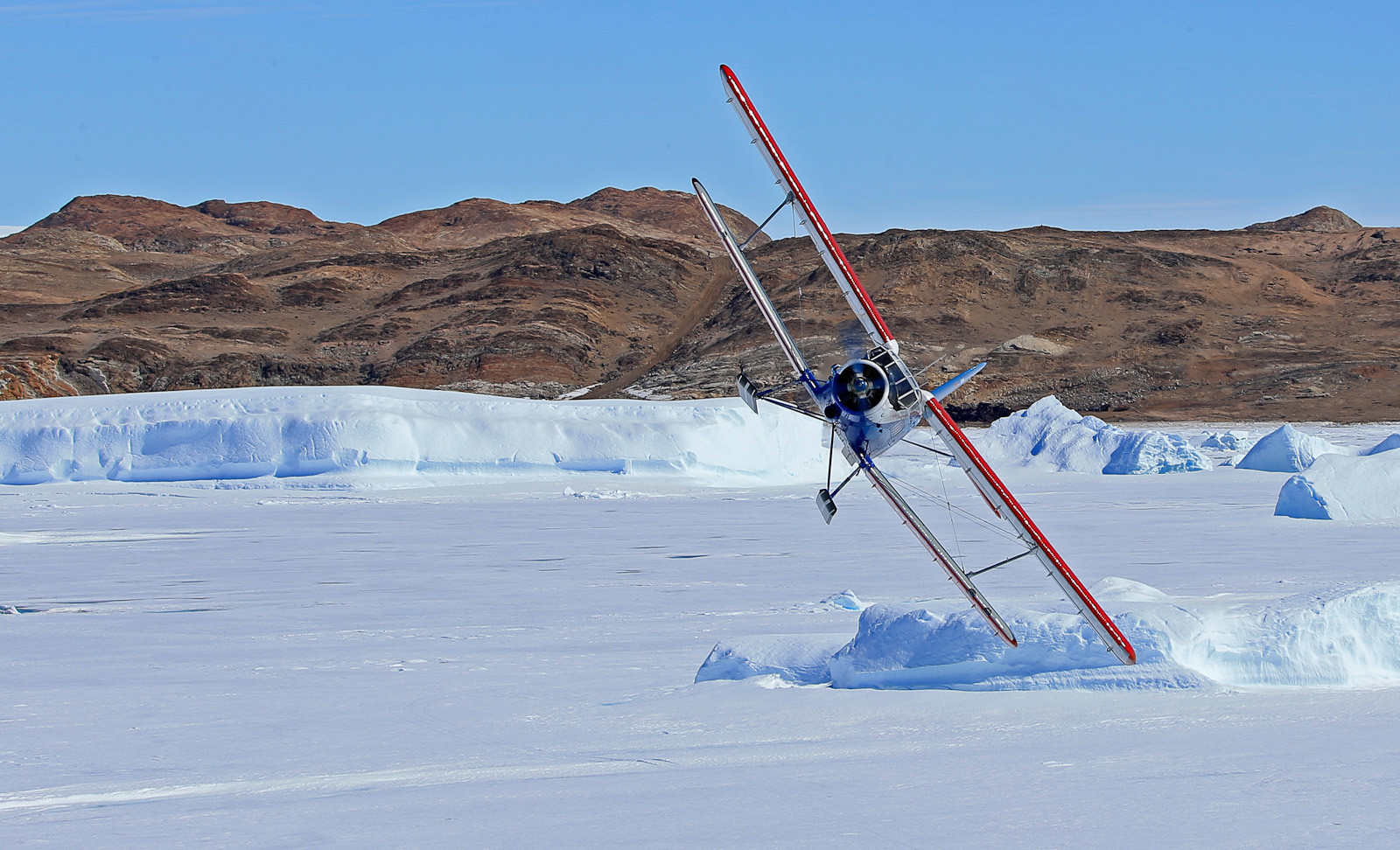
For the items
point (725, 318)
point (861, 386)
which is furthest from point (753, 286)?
point (725, 318)

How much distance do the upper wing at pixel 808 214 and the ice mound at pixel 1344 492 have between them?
57.1 feet

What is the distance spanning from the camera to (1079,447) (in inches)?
1620

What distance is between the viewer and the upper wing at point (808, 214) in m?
10.5

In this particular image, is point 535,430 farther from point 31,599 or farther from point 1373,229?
point 1373,229

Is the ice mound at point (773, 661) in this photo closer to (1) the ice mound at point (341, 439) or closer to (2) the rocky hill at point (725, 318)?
(1) the ice mound at point (341, 439)

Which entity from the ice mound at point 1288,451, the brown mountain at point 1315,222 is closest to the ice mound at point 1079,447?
the ice mound at point 1288,451

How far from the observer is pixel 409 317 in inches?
4579

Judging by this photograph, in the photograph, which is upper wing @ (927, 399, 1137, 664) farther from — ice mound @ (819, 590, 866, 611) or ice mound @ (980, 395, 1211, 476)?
ice mound @ (980, 395, 1211, 476)

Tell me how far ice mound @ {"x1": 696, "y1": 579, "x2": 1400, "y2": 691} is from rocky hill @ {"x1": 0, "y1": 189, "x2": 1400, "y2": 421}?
229 feet

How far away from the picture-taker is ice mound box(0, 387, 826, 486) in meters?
33.7

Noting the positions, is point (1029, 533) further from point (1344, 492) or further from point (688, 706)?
point (1344, 492)

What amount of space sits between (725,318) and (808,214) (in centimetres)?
10223

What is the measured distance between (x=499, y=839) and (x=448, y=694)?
12.9 ft

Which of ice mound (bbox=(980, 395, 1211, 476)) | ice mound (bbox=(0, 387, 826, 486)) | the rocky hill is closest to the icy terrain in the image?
ice mound (bbox=(0, 387, 826, 486))
